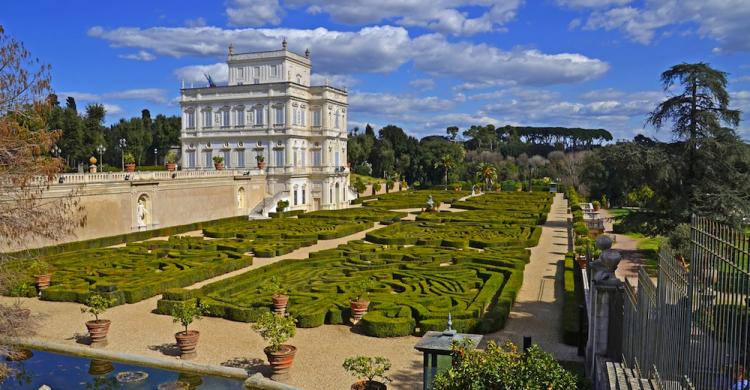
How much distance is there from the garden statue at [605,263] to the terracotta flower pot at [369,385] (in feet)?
14.1

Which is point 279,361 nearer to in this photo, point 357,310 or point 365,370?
point 365,370

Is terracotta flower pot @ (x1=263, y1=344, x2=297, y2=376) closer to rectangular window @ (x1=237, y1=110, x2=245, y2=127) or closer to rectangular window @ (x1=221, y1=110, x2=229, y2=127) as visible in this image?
rectangular window @ (x1=237, y1=110, x2=245, y2=127)

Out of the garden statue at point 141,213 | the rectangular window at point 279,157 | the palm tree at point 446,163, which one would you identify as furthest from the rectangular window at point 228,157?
the palm tree at point 446,163

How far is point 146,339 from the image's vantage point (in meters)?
15.3

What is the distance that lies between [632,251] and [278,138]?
3048 centimetres

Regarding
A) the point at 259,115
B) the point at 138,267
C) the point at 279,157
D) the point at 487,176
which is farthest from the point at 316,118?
the point at 138,267

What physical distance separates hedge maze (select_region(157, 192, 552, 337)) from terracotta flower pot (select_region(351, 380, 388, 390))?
12.6ft

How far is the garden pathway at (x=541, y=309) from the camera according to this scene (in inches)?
575

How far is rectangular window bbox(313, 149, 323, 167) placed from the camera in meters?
53.3

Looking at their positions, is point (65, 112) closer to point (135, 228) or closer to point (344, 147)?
point (344, 147)

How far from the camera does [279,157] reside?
5109 cm

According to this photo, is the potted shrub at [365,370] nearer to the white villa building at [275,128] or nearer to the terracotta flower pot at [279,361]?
the terracotta flower pot at [279,361]

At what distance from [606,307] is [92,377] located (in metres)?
10.5

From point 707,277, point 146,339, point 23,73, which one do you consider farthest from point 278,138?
point 707,277
